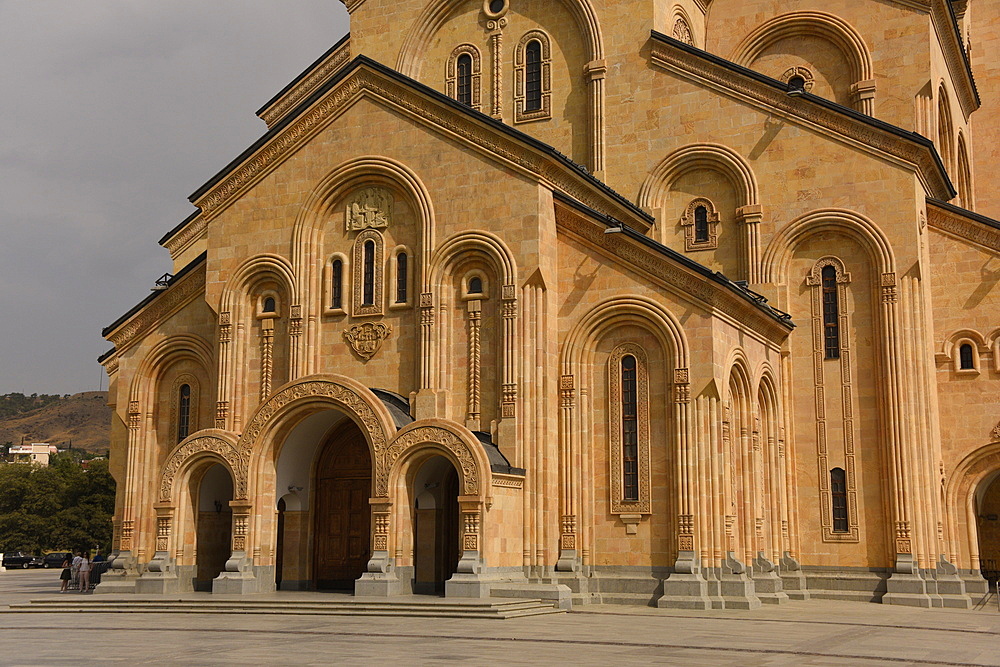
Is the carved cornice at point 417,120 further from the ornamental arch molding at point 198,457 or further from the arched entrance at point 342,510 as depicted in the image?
the arched entrance at point 342,510

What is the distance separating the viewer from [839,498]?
102 ft

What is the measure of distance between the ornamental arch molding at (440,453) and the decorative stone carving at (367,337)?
3858mm

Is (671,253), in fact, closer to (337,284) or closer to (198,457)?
(337,284)

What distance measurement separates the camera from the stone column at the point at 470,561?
24891 mm

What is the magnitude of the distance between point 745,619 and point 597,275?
30.7ft

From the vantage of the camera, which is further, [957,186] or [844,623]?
[957,186]

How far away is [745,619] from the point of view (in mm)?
23516

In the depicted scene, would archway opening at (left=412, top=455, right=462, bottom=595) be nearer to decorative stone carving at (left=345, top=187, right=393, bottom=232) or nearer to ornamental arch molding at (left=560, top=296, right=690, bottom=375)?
ornamental arch molding at (left=560, top=296, right=690, bottom=375)

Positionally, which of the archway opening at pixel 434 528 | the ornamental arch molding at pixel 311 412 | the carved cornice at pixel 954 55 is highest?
the carved cornice at pixel 954 55

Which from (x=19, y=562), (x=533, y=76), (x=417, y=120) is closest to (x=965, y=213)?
(x=533, y=76)

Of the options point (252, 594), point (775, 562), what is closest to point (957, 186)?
point (775, 562)

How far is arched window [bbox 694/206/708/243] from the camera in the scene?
3372cm

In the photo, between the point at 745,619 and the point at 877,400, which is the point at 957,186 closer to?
the point at 877,400

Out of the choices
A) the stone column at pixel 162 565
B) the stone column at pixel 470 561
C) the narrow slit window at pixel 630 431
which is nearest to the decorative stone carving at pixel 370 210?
the narrow slit window at pixel 630 431
